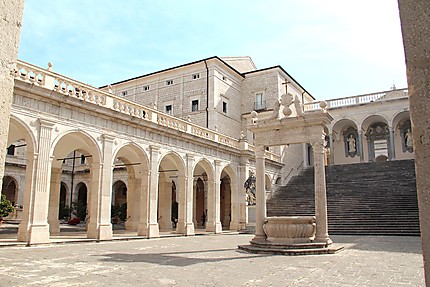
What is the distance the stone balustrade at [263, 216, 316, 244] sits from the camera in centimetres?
1191

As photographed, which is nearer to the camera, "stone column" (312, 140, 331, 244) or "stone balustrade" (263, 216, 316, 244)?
"stone balustrade" (263, 216, 316, 244)

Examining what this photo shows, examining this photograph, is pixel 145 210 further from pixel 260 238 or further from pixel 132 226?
pixel 260 238

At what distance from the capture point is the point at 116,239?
653 inches

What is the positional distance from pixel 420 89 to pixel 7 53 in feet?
9.26

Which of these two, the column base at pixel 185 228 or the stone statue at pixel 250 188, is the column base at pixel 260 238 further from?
the stone statue at pixel 250 188

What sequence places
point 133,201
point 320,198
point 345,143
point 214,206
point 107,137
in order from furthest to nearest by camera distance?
point 345,143 → point 214,206 → point 133,201 → point 107,137 → point 320,198

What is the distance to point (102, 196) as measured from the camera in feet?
54.5

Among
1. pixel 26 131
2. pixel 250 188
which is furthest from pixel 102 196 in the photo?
pixel 250 188

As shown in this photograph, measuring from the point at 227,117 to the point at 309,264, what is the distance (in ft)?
86.4

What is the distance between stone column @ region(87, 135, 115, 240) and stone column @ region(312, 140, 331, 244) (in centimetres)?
921

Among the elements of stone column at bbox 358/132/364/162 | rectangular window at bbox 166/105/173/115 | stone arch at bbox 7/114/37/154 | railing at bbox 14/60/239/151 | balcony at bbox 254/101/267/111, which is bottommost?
stone arch at bbox 7/114/37/154

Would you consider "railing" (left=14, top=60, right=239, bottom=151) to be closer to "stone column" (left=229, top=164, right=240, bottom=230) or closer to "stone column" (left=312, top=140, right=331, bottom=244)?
"stone column" (left=229, top=164, right=240, bottom=230)

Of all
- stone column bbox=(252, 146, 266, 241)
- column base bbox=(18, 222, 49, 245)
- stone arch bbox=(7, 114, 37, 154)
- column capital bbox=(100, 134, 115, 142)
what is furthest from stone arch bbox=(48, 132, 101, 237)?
stone column bbox=(252, 146, 266, 241)

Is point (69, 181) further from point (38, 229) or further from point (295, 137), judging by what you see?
point (295, 137)
